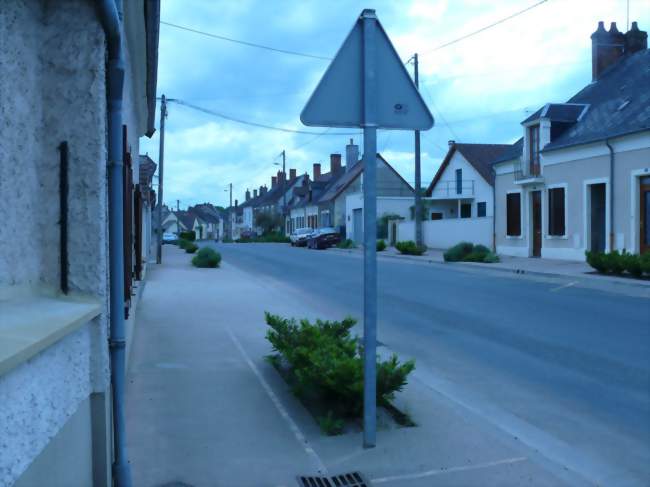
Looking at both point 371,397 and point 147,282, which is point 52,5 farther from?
point 147,282

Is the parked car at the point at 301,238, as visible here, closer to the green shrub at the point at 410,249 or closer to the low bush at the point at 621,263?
the green shrub at the point at 410,249

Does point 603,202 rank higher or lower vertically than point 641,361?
higher

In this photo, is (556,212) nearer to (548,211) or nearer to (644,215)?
(548,211)

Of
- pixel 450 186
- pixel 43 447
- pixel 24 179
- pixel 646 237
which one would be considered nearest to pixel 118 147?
pixel 24 179

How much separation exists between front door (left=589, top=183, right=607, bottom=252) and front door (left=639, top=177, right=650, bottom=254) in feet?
9.01

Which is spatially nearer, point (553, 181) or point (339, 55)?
point (339, 55)

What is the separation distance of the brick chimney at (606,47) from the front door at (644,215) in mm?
8975

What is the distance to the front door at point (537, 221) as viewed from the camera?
26.5 m

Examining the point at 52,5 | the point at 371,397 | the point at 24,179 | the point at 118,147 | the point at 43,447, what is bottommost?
the point at 371,397

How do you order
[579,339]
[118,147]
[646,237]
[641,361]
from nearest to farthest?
[118,147]
[641,361]
[579,339]
[646,237]

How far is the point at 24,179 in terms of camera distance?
286 cm

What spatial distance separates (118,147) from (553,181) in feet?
78.8

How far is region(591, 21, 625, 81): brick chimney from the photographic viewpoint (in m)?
27.4

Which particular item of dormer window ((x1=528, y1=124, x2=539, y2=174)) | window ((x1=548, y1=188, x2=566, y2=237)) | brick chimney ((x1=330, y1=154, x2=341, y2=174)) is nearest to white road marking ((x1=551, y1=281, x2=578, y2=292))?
window ((x1=548, y1=188, x2=566, y2=237))
